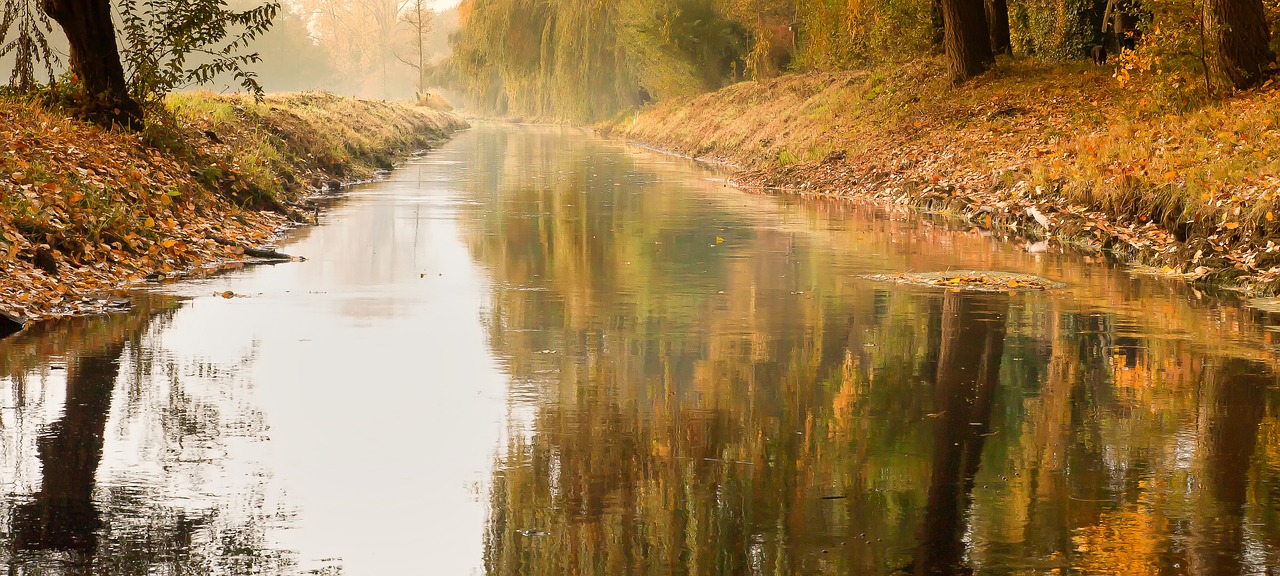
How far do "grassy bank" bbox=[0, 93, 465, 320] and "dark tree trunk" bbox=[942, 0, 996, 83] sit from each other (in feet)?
44.8

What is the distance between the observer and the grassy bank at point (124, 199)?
41.7 ft

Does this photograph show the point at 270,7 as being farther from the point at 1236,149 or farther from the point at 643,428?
the point at 643,428

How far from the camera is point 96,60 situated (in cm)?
2000

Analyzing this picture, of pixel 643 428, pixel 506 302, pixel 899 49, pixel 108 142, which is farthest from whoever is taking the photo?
pixel 899 49

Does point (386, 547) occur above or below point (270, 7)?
below

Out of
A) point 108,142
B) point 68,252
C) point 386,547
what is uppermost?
point 108,142

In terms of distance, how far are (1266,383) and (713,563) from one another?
4.99 metres

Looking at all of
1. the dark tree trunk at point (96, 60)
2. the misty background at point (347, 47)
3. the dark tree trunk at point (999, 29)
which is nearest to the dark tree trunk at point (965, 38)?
the dark tree trunk at point (999, 29)

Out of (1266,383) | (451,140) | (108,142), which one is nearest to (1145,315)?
(1266,383)

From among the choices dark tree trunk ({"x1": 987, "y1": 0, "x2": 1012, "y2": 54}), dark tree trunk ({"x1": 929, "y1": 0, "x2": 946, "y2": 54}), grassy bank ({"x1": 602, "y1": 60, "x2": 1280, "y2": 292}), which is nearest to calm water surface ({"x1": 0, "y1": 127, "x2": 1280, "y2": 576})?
grassy bank ({"x1": 602, "y1": 60, "x2": 1280, "y2": 292})

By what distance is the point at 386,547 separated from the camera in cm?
574

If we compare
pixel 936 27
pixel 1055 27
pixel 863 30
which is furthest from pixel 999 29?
pixel 863 30

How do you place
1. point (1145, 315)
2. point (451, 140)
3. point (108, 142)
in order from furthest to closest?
point (451, 140)
point (108, 142)
point (1145, 315)

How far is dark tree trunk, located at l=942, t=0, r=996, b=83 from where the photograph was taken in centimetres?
3028
